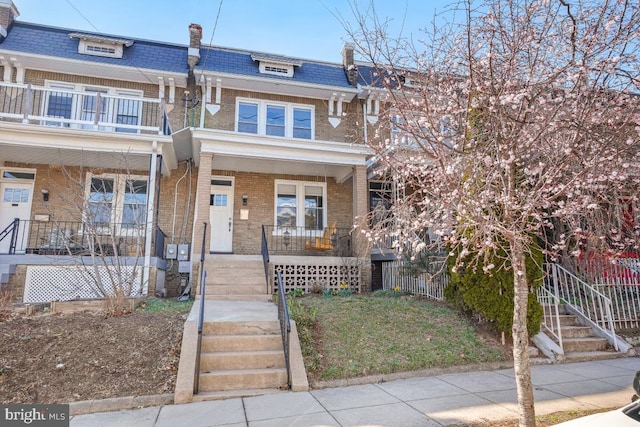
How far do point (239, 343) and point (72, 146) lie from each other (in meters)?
7.50

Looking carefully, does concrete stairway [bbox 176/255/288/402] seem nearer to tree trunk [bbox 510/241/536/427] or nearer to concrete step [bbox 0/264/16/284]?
tree trunk [bbox 510/241/536/427]

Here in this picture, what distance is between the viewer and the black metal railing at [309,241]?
12.2 meters

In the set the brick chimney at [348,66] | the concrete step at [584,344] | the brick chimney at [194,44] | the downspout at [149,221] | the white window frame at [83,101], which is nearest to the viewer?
the concrete step at [584,344]

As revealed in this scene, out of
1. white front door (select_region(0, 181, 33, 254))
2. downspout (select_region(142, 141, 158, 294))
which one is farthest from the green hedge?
white front door (select_region(0, 181, 33, 254))

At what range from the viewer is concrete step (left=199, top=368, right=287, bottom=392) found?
4965mm

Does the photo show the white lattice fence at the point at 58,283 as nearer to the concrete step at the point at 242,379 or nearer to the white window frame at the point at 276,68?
the concrete step at the point at 242,379

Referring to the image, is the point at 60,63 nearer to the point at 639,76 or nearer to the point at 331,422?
the point at 331,422

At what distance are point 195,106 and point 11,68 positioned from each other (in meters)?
5.21

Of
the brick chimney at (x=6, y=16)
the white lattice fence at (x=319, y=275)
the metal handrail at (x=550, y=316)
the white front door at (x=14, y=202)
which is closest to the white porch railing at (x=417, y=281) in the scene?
the white lattice fence at (x=319, y=275)

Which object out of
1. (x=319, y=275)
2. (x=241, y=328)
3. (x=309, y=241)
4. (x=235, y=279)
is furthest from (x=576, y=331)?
(x=309, y=241)

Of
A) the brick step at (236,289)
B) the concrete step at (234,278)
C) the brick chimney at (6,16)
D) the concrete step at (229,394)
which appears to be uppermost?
the brick chimney at (6,16)

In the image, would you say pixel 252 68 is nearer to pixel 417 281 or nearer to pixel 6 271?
pixel 417 281

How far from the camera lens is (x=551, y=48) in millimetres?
4359

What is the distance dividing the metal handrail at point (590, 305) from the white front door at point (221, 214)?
9053 millimetres
